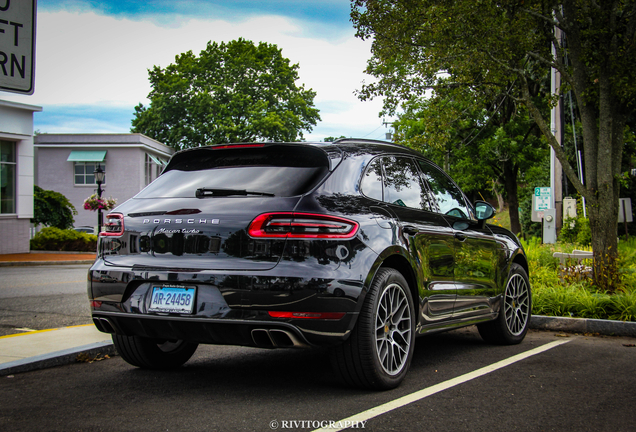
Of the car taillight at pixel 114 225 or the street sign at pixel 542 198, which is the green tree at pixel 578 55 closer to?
the car taillight at pixel 114 225

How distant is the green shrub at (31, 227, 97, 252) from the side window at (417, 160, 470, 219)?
2473cm

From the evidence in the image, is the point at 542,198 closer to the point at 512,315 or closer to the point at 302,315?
the point at 512,315

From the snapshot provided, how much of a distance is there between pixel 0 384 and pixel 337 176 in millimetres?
2963

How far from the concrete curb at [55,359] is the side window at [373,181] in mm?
2936

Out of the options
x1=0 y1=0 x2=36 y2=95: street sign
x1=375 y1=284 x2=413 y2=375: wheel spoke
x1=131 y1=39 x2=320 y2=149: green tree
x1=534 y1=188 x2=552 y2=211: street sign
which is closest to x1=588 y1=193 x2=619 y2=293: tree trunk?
x1=375 y1=284 x2=413 y2=375: wheel spoke

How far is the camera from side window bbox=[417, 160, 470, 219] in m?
5.62

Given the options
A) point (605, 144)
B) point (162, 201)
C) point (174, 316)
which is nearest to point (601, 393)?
point (174, 316)

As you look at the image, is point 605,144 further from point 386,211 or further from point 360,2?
point 386,211

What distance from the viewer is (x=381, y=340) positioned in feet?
14.3

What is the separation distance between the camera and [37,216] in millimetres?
31156

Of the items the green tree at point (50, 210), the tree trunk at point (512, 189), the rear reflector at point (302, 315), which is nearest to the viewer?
the rear reflector at point (302, 315)

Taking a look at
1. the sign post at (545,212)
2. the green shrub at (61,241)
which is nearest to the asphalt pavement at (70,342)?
the sign post at (545,212)

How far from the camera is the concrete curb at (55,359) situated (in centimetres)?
496

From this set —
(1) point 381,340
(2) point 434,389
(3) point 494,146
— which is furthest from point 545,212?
(1) point 381,340
